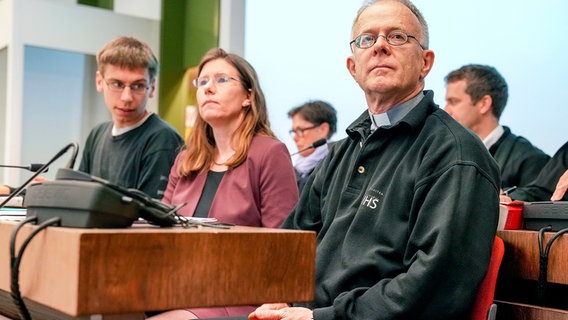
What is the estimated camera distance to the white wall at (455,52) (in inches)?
138

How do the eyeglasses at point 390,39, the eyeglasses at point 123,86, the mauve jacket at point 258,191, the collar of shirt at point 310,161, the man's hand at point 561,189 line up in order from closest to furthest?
1. the eyeglasses at point 390,39
2. the mauve jacket at point 258,191
3. the man's hand at point 561,189
4. the eyeglasses at point 123,86
5. the collar of shirt at point 310,161

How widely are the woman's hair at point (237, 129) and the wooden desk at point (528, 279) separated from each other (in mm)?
830

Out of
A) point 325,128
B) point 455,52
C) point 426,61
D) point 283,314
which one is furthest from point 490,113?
point 283,314

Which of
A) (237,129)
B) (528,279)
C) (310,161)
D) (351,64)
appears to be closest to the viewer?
(528,279)

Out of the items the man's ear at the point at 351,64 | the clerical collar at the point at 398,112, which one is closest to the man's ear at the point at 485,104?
the man's ear at the point at 351,64

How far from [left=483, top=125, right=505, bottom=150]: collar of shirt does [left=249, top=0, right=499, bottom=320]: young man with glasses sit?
6.22 feet

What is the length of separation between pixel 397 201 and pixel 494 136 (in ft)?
7.33

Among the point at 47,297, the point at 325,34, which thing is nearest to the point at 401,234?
the point at 47,297

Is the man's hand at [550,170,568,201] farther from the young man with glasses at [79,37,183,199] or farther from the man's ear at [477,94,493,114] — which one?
the man's ear at [477,94,493,114]

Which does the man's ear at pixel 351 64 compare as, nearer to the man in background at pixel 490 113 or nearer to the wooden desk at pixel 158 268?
the wooden desk at pixel 158 268

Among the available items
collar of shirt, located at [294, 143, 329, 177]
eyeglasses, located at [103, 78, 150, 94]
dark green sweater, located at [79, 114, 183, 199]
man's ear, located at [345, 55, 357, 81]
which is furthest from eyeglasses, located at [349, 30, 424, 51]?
collar of shirt, located at [294, 143, 329, 177]

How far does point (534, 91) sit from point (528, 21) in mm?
319

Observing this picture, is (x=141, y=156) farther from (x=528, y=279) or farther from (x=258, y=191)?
(x=528, y=279)

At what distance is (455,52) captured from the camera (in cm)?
390
